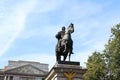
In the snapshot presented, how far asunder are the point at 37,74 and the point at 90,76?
43539mm

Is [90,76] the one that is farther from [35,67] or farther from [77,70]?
[35,67]

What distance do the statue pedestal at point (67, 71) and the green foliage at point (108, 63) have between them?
56.4 ft

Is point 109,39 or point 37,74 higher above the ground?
point 37,74

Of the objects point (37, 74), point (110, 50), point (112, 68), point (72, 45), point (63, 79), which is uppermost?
point (37, 74)

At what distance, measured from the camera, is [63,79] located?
677 inches

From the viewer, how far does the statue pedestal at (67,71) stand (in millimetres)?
17203

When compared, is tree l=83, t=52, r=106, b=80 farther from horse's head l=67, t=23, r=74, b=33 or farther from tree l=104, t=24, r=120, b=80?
horse's head l=67, t=23, r=74, b=33

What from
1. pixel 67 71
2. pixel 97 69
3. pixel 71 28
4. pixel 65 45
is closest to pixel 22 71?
pixel 97 69

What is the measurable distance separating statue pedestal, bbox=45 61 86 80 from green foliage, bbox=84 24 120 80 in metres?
17.2

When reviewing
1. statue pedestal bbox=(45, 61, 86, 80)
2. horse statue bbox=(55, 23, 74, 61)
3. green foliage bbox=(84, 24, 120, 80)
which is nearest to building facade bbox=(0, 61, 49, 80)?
green foliage bbox=(84, 24, 120, 80)

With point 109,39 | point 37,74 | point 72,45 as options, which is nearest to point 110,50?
point 109,39

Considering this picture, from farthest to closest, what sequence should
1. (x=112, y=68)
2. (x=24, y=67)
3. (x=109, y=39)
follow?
(x=24, y=67) < (x=109, y=39) < (x=112, y=68)

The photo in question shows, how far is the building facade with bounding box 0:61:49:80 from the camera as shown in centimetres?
7569

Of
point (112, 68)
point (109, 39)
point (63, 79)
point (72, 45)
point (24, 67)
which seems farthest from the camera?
point (24, 67)
